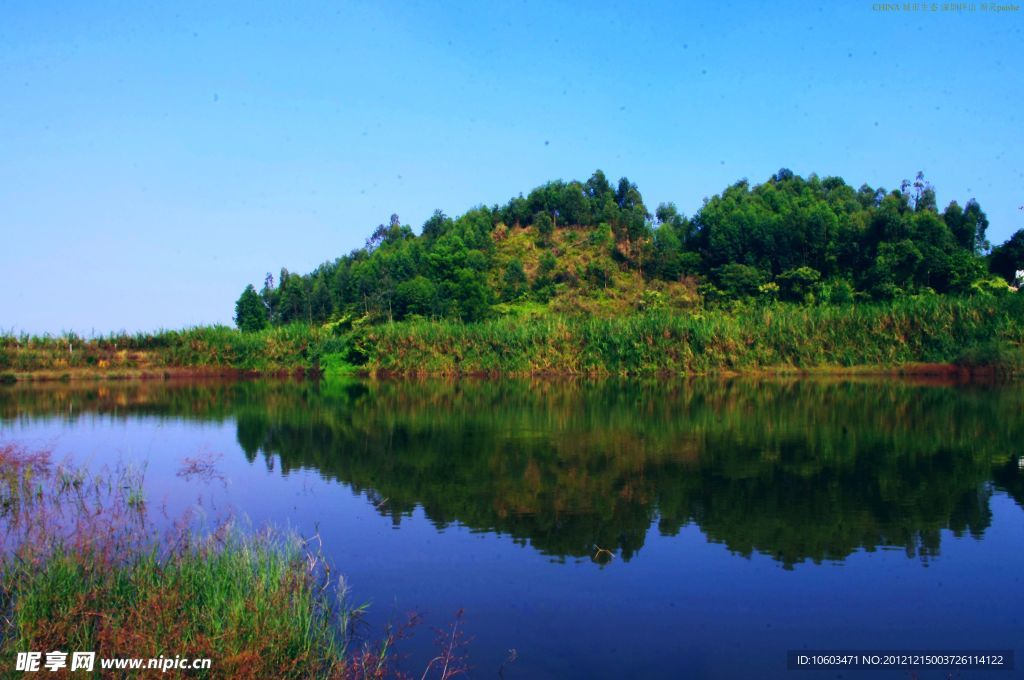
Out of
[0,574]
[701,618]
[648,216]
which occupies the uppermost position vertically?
[648,216]

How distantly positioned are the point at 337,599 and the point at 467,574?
161 centimetres

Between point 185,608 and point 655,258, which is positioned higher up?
point 655,258

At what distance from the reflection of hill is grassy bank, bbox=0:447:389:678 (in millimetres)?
3768

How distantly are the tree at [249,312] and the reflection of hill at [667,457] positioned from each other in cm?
3060

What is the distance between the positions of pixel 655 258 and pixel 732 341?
20291 millimetres

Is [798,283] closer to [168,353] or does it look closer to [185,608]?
[168,353]

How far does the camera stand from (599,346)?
131ft

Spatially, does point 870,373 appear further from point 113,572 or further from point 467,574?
point 113,572

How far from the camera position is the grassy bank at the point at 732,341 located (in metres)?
35.8

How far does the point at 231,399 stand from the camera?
3067 cm

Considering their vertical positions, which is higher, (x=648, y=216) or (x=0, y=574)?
(x=648, y=216)

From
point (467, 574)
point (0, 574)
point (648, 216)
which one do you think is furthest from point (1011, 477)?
point (648, 216)

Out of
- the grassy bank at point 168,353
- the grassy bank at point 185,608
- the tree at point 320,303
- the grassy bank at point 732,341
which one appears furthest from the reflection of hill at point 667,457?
the tree at point 320,303

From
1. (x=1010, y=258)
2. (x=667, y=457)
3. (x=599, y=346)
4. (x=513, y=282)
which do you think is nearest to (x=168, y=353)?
(x=513, y=282)
